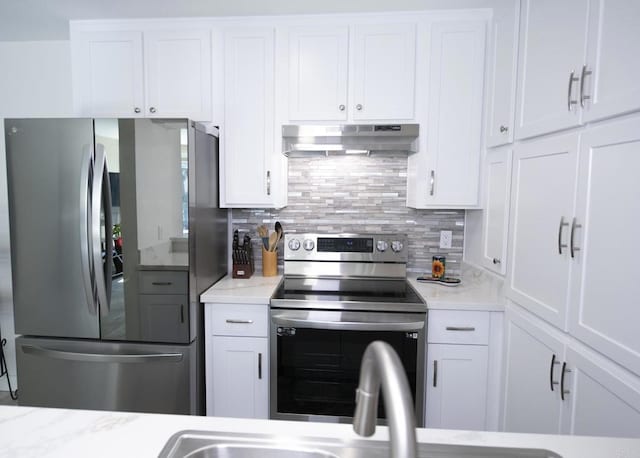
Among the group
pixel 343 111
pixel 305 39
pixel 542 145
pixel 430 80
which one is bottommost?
pixel 542 145

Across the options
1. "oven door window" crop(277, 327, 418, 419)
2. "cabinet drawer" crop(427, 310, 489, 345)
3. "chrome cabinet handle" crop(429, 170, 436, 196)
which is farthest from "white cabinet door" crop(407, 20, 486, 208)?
"oven door window" crop(277, 327, 418, 419)

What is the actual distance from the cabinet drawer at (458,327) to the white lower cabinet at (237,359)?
0.88m

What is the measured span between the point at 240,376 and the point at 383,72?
1.90m


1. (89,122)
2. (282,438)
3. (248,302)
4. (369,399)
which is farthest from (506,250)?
(89,122)

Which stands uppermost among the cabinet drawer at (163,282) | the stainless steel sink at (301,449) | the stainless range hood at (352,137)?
the stainless range hood at (352,137)

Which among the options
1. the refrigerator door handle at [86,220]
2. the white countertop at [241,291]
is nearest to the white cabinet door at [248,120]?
the white countertop at [241,291]

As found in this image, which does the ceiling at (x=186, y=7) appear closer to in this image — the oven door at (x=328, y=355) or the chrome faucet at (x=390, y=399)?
the oven door at (x=328, y=355)

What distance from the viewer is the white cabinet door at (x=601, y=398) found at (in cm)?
107

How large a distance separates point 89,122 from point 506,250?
2147mm

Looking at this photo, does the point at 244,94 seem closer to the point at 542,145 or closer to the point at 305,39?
the point at 305,39

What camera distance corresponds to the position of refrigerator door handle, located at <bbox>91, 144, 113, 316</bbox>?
1830mm

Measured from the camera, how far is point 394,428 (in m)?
0.36

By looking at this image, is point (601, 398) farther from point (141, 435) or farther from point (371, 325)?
point (141, 435)

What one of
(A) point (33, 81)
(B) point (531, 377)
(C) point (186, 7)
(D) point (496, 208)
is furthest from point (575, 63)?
(A) point (33, 81)
